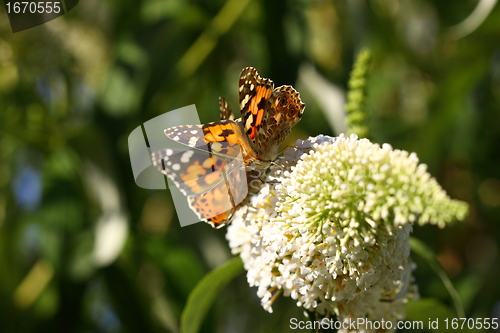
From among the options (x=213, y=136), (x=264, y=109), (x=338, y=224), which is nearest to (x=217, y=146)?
(x=213, y=136)

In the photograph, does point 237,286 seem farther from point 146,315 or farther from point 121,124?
point 121,124

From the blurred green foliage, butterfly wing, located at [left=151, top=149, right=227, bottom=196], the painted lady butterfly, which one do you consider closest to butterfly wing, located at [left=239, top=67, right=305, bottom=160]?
the painted lady butterfly

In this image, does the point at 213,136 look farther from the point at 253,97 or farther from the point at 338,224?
the point at 338,224

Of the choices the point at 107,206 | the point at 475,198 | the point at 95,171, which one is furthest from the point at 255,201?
the point at 475,198

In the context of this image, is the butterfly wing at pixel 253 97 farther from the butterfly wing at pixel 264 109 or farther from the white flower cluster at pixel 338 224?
the white flower cluster at pixel 338 224

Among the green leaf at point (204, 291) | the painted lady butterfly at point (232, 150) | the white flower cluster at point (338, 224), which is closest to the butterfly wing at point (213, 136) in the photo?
the painted lady butterfly at point (232, 150)

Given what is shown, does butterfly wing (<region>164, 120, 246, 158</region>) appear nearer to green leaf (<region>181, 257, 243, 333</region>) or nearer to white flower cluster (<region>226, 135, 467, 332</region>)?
white flower cluster (<region>226, 135, 467, 332</region>)

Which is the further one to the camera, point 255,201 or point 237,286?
point 237,286
